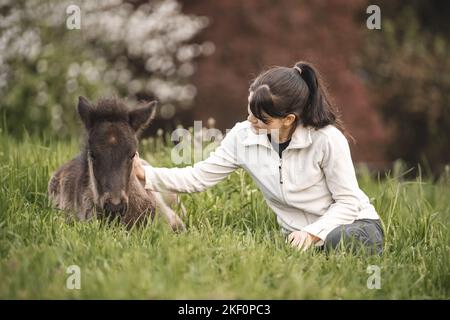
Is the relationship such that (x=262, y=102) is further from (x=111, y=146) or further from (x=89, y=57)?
(x=89, y=57)

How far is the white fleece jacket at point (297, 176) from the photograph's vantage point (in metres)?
5.31

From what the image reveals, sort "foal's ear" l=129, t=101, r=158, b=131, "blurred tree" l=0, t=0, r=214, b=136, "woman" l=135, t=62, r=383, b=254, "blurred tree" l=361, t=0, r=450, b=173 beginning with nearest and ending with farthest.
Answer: "woman" l=135, t=62, r=383, b=254 → "foal's ear" l=129, t=101, r=158, b=131 → "blurred tree" l=0, t=0, r=214, b=136 → "blurred tree" l=361, t=0, r=450, b=173

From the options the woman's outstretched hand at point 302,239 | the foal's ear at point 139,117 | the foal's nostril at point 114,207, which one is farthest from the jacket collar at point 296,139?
the foal's nostril at point 114,207

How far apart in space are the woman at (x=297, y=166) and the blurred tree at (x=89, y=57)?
5.16m

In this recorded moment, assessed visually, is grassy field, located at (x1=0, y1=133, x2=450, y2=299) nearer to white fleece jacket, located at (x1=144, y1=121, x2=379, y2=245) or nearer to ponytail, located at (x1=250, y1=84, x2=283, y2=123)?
white fleece jacket, located at (x1=144, y1=121, x2=379, y2=245)

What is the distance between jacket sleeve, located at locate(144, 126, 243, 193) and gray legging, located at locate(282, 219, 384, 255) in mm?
1046

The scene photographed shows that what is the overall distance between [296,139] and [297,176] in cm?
30

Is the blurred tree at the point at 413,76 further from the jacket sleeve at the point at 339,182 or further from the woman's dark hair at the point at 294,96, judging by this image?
the woman's dark hair at the point at 294,96

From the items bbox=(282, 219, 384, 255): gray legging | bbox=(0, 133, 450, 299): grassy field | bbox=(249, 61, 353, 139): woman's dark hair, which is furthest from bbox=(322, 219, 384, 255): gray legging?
bbox=(249, 61, 353, 139): woman's dark hair

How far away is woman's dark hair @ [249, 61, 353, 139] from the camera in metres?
5.11

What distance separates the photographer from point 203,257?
174 inches

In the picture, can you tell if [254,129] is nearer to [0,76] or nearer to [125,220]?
[125,220]

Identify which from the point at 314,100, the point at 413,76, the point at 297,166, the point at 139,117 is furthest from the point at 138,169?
the point at 413,76
